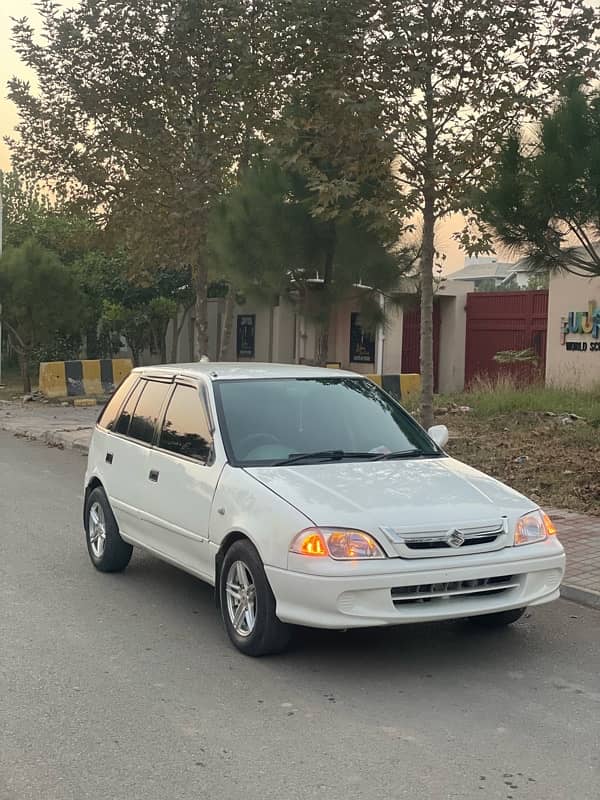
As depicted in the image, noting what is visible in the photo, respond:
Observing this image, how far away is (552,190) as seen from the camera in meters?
9.56

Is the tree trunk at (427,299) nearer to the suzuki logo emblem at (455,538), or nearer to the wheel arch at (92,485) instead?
the wheel arch at (92,485)

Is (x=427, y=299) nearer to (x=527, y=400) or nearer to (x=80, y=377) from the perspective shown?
(x=527, y=400)

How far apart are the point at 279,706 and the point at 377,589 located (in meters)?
0.78

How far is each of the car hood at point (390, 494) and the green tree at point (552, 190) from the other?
13.9ft

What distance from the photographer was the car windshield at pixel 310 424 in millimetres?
6328

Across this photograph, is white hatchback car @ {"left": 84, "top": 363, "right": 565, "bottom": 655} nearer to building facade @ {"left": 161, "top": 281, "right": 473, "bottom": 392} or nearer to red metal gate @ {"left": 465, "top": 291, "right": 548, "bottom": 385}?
red metal gate @ {"left": 465, "top": 291, "right": 548, "bottom": 385}

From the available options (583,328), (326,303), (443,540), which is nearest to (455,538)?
(443,540)

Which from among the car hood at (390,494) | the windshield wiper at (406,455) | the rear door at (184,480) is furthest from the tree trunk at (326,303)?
the car hood at (390,494)

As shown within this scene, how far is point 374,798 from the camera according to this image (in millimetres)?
3928

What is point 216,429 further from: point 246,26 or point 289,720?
point 246,26

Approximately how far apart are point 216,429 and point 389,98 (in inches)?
270

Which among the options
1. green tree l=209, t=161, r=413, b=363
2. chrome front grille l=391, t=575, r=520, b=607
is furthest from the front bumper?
green tree l=209, t=161, r=413, b=363

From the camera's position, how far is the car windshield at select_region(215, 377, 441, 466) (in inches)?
249

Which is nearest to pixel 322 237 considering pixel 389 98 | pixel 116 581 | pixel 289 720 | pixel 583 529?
pixel 389 98
